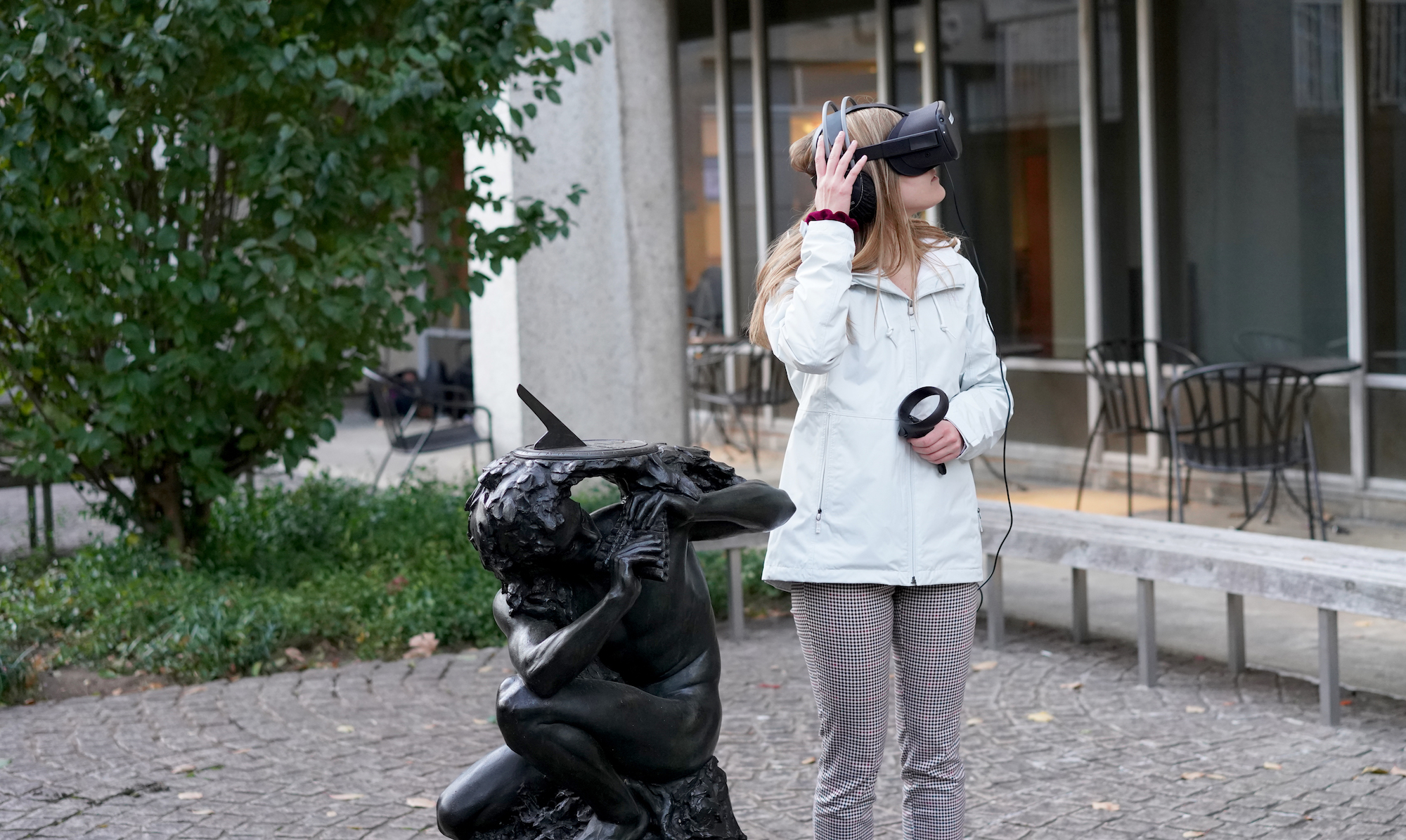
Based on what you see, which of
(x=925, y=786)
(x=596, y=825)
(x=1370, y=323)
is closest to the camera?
(x=596, y=825)

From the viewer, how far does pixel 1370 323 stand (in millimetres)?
8102

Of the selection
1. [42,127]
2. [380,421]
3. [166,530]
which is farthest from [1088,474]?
[380,421]

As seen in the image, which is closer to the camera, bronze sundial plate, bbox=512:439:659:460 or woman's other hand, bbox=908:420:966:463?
bronze sundial plate, bbox=512:439:659:460

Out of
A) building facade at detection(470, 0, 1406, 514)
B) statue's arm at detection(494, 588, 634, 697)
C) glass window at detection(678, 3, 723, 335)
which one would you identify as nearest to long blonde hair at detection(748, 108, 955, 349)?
statue's arm at detection(494, 588, 634, 697)

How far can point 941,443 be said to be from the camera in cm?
303

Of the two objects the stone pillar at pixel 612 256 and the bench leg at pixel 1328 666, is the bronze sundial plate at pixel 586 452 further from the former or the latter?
the stone pillar at pixel 612 256

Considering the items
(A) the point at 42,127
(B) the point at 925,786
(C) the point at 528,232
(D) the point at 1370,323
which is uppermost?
(A) the point at 42,127

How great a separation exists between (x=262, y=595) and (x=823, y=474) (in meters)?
4.13

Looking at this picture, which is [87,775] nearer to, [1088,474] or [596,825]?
[596,825]

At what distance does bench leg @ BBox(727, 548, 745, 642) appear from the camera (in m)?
6.23

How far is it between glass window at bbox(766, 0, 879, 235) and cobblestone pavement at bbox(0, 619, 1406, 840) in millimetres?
6508

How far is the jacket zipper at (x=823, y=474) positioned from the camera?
3.09 metres

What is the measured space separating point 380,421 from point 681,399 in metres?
7.70

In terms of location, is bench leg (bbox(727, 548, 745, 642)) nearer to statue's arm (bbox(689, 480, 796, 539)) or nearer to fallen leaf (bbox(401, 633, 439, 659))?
fallen leaf (bbox(401, 633, 439, 659))
